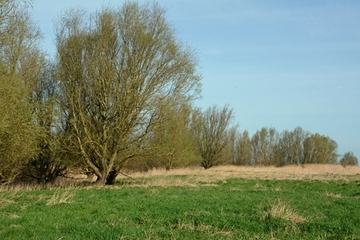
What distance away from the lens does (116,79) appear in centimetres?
2447

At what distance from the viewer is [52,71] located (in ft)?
86.2

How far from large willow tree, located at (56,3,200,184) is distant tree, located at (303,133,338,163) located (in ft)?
183

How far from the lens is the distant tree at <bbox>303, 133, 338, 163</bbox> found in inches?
2953

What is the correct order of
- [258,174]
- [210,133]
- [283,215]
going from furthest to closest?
[210,133], [258,174], [283,215]

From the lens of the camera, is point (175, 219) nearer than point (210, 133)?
Yes

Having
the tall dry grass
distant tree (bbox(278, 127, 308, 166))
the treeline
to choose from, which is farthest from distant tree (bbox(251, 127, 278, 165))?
the treeline

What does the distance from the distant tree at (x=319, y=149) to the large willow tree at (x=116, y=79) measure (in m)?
55.9

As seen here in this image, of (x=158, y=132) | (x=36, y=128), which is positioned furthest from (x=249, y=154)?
(x=36, y=128)

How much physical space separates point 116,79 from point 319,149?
5921 cm

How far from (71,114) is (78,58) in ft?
11.2

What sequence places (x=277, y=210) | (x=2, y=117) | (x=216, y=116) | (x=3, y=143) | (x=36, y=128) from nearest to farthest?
(x=277, y=210) < (x=2, y=117) < (x=3, y=143) < (x=36, y=128) < (x=216, y=116)

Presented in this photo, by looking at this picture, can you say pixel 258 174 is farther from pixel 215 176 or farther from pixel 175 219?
pixel 175 219

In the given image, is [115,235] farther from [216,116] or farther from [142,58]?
[216,116]

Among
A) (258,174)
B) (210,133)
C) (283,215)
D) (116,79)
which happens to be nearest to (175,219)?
(283,215)
